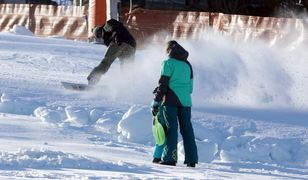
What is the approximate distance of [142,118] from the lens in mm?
11984

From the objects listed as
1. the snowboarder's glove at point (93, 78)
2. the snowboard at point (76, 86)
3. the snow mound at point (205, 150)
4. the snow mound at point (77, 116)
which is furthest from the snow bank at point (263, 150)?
the snowboard at point (76, 86)

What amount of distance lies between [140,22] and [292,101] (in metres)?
13.7

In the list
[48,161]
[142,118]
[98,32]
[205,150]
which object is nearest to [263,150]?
[205,150]

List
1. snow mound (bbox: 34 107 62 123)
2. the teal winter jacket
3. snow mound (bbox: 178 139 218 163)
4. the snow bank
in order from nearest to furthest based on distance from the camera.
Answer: the teal winter jacket < snow mound (bbox: 178 139 218 163) < the snow bank < snow mound (bbox: 34 107 62 123)

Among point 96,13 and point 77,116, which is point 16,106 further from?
point 96,13

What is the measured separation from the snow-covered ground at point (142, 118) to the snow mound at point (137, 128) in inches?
0.5

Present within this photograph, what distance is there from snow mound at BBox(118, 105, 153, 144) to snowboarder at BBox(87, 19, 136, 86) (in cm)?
293

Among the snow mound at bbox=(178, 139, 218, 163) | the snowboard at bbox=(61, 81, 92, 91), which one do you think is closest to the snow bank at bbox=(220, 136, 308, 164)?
the snow mound at bbox=(178, 139, 218, 163)

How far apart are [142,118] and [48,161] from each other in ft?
10.1

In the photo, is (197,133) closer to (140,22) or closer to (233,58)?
(233,58)

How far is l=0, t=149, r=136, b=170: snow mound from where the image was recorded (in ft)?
29.3

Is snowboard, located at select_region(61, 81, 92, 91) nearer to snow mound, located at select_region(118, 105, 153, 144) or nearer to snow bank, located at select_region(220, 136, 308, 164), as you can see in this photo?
A: snow mound, located at select_region(118, 105, 153, 144)

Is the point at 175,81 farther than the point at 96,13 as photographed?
No

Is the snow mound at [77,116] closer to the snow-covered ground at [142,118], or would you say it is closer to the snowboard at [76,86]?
the snow-covered ground at [142,118]
